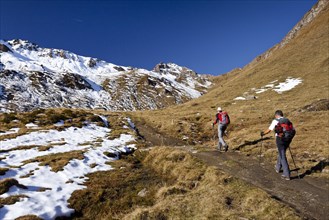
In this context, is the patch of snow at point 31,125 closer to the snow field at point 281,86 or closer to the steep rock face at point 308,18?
the snow field at point 281,86

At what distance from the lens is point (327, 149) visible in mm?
16938

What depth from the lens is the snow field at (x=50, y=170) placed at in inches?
432

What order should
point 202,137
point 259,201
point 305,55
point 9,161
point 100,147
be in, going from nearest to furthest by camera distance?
point 259,201 < point 9,161 < point 100,147 < point 202,137 < point 305,55

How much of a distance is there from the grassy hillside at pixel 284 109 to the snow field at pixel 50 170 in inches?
437

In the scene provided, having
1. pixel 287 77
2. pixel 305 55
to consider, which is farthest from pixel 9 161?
pixel 305 55

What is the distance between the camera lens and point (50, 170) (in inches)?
631

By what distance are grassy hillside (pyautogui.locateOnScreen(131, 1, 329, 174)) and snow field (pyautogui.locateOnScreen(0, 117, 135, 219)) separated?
11.1 meters

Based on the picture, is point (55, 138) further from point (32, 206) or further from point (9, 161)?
point (32, 206)

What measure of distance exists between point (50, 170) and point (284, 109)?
110 feet

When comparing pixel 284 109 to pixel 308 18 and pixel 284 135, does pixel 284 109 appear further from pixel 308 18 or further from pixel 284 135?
pixel 308 18

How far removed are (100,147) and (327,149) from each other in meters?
17.4

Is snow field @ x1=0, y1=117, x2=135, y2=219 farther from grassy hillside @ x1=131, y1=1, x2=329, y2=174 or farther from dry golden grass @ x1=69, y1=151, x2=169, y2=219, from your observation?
grassy hillside @ x1=131, y1=1, x2=329, y2=174

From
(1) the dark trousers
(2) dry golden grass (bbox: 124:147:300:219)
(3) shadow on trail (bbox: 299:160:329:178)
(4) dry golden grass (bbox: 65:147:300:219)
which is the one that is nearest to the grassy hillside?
(3) shadow on trail (bbox: 299:160:329:178)

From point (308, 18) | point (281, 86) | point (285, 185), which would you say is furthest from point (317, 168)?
point (308, 18)
